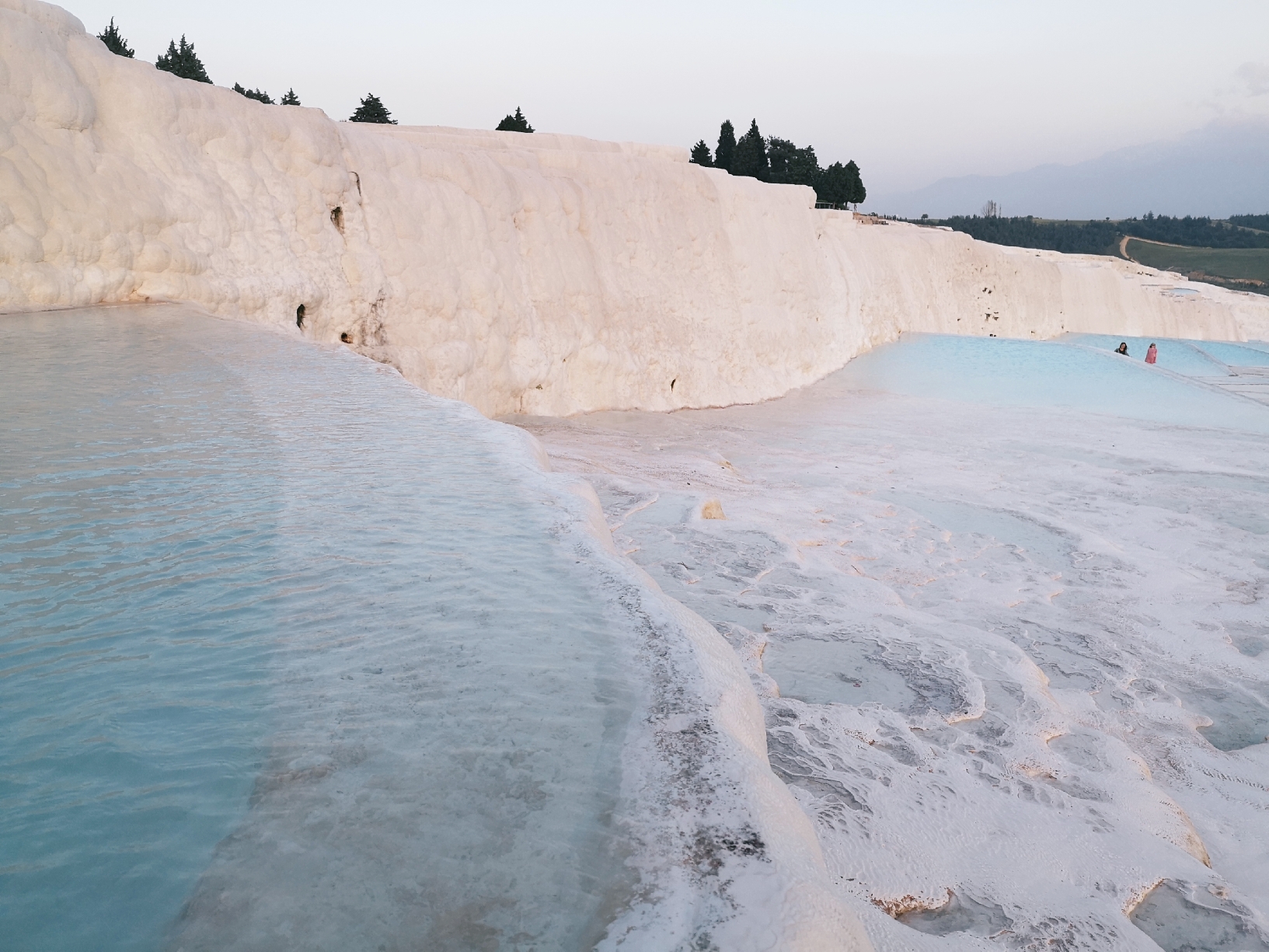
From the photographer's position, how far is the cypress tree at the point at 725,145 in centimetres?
3675

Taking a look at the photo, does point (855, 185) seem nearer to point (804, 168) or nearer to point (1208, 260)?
point (804, 168)

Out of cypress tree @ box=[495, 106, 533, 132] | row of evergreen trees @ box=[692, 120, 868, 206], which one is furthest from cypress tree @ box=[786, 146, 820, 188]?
cypress tree @ box=[495, 106, 533, 132]

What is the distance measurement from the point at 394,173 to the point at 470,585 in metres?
8.36

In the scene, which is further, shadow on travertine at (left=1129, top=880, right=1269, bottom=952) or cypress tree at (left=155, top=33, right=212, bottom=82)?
cypress tree at (left=155, top=33, right=212, bottom=82)

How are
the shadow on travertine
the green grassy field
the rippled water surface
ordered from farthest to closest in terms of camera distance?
the green grassy field
the shadow on travertine
the rippled water surface

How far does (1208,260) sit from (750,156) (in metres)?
50.4

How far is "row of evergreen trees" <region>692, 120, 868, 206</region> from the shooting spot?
35781 mm

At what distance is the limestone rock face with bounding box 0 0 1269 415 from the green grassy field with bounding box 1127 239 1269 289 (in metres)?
55.3

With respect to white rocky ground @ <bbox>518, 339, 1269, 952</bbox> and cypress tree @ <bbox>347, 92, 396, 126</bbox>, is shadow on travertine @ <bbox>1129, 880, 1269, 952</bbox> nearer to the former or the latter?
white rocky ground @ <bbox>518, 339, 1269, 952</bbox>

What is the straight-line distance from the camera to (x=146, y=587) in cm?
264

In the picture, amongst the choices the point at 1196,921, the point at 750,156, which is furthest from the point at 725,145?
the point at 1196,921

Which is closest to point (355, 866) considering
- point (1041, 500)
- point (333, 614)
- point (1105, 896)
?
point (333, 614)

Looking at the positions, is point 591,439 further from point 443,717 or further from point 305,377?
point 443,717

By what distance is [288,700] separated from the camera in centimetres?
217
